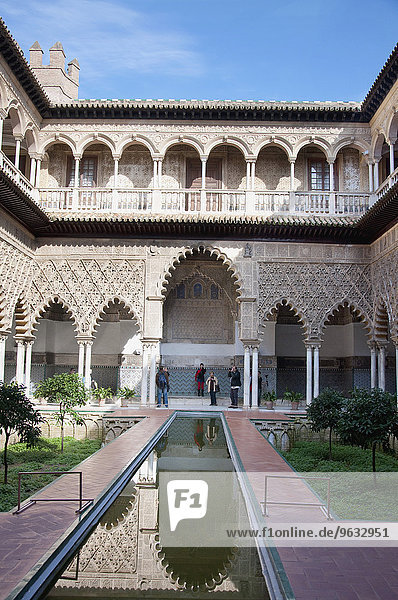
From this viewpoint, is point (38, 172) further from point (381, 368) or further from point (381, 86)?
point (381, 368)

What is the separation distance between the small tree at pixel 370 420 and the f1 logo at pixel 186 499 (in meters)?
2.63

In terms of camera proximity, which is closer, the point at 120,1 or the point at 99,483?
the point at 120,1

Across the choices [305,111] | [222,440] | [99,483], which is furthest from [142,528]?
[305,111]

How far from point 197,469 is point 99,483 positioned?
1.57m

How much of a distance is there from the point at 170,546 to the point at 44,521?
1101 mm

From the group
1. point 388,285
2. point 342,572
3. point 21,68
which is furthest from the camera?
point 388,285

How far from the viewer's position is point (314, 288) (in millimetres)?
14875

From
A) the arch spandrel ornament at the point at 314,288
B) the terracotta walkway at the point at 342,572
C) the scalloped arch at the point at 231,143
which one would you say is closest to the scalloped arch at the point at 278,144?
the scalloped arch at the point at 231,143


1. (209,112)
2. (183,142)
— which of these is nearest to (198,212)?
(183,142)

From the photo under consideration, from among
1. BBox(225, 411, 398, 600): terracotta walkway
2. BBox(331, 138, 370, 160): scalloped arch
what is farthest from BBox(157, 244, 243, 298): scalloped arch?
BBox(225, 411, 398, 600): terracotta walkway

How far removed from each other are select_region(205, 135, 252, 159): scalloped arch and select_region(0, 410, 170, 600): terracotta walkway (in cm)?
1014

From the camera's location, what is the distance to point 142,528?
4688mm

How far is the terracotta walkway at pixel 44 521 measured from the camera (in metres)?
3.62

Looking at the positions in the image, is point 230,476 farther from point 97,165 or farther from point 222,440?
point 97,165
